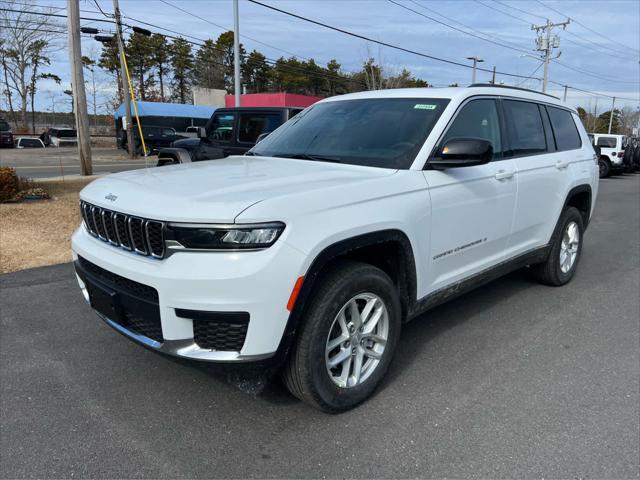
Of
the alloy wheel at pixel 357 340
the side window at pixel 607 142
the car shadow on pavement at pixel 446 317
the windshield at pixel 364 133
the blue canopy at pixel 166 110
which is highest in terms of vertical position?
the blue canopy at pixel 166 110

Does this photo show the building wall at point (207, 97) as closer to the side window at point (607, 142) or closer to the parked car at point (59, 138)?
the parked car at point (59, 138)


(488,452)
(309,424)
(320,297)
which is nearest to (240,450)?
(309,424)

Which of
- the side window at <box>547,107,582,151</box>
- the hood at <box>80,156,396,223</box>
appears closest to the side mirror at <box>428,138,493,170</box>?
the hood at <box>80,156,396,223</box>

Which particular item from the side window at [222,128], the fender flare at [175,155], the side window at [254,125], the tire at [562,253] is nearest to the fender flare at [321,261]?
the tire at [562,253]

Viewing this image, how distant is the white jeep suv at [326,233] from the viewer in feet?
7.61

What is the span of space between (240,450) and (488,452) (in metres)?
1.28

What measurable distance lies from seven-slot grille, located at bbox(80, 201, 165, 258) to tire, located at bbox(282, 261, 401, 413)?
83 cm

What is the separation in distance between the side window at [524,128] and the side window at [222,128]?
20.5 feet

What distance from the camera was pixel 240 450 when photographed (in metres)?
2.58

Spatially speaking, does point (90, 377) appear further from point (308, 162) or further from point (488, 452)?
point (488, 452)

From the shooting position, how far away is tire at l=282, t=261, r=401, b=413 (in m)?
2.56

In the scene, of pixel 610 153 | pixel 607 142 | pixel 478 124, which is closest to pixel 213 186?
pixel 478 124

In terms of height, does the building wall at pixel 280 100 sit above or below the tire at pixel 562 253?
above

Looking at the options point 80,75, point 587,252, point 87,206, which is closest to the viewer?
point 87,206
